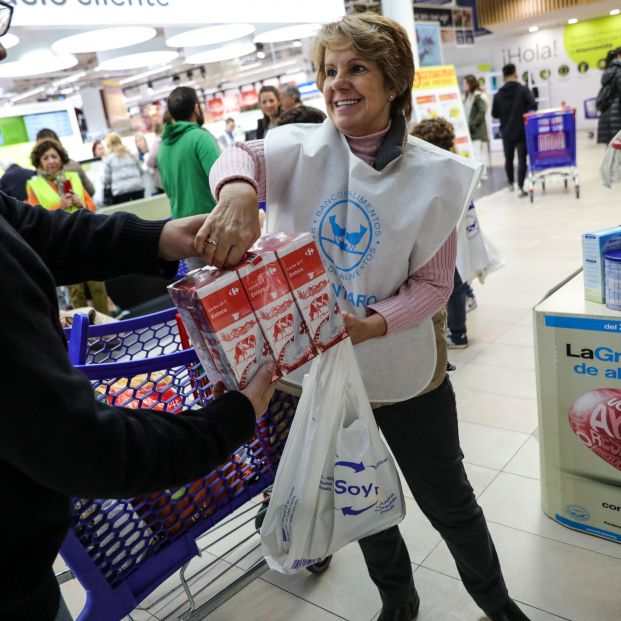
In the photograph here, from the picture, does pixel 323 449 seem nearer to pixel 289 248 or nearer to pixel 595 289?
pixel 289 248

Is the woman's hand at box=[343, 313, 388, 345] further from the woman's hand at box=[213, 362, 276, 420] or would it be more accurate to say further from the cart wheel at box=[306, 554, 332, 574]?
the cart wheel at box=[306, 554, 332, 574]

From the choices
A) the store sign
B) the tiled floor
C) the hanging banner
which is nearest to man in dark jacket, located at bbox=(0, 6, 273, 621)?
the tiled floor

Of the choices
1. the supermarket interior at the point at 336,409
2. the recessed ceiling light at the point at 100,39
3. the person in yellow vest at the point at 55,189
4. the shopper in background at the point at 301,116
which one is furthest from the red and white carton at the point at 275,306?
the recessed ceiling light at the point at 100,39

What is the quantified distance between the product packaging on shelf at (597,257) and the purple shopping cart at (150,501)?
1.05 meters

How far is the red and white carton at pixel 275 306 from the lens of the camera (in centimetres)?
113

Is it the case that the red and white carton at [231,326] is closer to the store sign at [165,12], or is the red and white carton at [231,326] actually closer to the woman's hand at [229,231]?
the woman's hand at [229,231]

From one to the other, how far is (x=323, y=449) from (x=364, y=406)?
5.5 inches

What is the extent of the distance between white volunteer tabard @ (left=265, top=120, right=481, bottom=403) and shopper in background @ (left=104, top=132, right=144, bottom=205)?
623 cm

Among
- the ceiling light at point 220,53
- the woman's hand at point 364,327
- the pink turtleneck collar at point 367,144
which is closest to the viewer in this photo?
the woman's hand at point 364,327

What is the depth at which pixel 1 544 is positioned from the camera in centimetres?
87

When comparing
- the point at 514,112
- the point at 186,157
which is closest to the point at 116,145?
the point at 186,157

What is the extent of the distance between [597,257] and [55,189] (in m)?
4.74

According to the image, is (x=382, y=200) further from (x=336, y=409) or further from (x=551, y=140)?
(x=551, y=140)

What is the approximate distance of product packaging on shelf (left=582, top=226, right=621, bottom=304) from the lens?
6.54 ft
